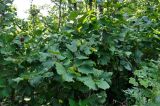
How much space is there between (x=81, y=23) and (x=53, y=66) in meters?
0.48

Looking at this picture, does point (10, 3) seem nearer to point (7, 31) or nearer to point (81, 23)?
point (7, 31)

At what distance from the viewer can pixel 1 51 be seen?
7.82 ft

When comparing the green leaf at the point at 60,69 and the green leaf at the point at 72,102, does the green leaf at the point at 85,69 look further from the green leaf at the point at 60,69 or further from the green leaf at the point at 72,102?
the green leaf at the point at 72,102

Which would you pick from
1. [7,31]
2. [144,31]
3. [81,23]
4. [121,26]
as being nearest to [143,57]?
[144,31]

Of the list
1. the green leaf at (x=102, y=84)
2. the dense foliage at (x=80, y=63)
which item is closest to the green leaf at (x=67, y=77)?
the dense foliage at (x=80, y=63)

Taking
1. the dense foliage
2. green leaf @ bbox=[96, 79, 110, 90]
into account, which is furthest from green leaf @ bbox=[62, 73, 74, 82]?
green leaf @ bbox=[96, 79, 110, 90]

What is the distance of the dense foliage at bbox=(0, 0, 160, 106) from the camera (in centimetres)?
215

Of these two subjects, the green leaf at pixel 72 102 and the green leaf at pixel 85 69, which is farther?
the green leaf at pixel 72 102

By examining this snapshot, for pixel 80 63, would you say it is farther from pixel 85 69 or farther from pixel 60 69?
pixel 60 69

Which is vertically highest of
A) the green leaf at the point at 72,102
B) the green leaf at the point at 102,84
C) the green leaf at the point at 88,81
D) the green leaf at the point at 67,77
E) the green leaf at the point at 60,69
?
the green leaf at the point at 60,69

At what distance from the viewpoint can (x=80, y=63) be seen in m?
2.16

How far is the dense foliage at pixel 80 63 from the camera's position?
2150 mm

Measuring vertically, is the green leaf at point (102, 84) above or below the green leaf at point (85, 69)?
below

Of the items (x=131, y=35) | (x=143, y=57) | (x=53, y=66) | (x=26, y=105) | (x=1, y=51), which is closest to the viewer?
(x=53, y=66)
